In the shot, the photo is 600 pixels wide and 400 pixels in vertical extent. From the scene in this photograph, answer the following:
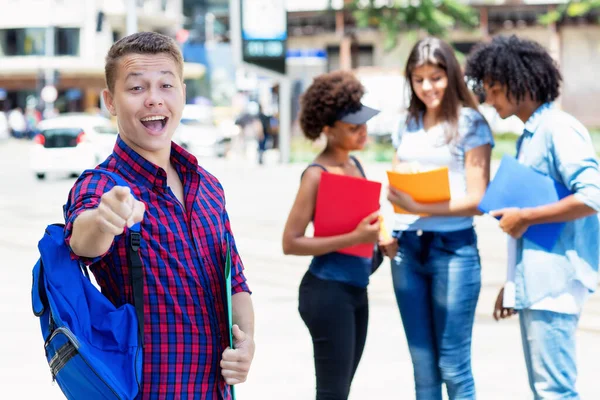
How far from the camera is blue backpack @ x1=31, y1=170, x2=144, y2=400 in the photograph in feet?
7.68

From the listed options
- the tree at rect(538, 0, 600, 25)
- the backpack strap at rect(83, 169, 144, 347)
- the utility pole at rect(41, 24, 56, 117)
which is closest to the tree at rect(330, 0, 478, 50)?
the tree at rect(538, 0, 600, 25)

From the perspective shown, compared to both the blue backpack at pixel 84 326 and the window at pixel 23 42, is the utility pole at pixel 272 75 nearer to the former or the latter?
the blue backpack at pixel 84 326

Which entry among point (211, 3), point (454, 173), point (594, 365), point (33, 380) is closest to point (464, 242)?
point (454, 173)

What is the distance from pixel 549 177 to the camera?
12.7 feet

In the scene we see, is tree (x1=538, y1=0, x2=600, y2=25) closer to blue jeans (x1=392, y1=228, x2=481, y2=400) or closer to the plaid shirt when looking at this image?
blue jeans (x1=392, y1=228, x2=481, y2=400)

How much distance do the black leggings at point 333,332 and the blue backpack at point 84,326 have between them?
180cm

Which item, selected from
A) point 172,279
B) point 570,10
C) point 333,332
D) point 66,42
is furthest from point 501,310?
point 66,42

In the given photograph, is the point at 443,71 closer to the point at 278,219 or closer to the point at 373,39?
the point at 278,219

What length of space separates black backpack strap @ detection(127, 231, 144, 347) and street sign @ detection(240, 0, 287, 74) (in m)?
26.1

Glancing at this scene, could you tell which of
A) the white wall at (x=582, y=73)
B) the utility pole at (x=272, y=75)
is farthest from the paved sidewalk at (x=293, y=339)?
the white wall at (x=582, y=73)

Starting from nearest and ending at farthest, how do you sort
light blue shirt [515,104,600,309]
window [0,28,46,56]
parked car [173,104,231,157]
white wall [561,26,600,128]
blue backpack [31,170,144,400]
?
1. blue backpack [31,170,144,400]
2. light blue shirt [515,104,600,309]
3. parked car [173,104,231,157]
4. white wall [561,26,600,128]
5. window [0,28,46,56]

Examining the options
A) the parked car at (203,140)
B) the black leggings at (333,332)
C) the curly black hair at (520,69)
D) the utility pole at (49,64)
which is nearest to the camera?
the curly black hair at (520,69)

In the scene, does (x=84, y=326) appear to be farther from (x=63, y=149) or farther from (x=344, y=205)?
(x=63, y=149)

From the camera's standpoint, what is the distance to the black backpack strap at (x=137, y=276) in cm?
244
